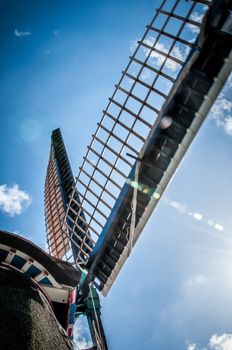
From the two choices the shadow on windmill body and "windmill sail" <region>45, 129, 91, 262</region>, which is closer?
the shadow on windmill body

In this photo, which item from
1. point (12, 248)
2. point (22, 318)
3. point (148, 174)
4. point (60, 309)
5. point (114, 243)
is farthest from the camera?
point (114, 243)

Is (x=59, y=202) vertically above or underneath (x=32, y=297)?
underneath

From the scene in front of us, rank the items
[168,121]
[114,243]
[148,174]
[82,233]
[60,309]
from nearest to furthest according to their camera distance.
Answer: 1. [60,309]
2. [168,121]
3. [148,174]
4. [114,243]
5. [82,233]

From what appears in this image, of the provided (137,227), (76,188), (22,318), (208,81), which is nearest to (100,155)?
(76,188)

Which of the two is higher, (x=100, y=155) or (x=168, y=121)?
(x=168, y=121)

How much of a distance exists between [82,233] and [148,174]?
2626mm

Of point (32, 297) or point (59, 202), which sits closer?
point (32, 297)

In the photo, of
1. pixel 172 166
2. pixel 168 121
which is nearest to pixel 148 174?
pixel 172 166

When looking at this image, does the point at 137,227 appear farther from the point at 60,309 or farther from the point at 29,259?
the point at 29,259

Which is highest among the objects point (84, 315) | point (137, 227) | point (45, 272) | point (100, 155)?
point (100, 155)

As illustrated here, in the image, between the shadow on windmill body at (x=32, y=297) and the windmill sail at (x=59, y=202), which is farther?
the windmill sail at (x=59, y=202)

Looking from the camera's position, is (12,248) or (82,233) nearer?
(12,248)

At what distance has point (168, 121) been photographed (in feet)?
13.7

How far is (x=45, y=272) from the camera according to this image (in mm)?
3277
